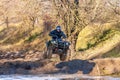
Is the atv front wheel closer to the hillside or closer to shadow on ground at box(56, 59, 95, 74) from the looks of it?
the hillside

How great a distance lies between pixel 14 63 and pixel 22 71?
134cm

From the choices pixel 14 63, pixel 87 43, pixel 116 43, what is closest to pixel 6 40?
pixel 87 43

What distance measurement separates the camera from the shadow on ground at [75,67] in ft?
66.4

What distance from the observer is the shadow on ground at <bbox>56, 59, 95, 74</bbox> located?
2025 cm

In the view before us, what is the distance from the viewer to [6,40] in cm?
5838

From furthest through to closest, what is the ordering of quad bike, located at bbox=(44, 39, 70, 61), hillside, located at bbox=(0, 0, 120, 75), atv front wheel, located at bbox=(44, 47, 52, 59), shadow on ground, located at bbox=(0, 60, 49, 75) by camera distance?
1. atv front wheel, located at bbox=(44, 47, 52, 59)
2. quad bike, located at bbox=(44, 39, 70, 61)
3. hillside, located at bbox=(0, 0, 120, 75)
4. shadow on ground, located at bbox=(0, 60, 49, 75)

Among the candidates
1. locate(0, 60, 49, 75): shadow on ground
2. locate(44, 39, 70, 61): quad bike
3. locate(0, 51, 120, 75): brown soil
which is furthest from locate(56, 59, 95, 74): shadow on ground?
locate(44, 39, 70, 61): quad bike

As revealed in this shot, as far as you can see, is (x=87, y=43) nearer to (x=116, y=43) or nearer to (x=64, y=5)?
(x=116, y=43)

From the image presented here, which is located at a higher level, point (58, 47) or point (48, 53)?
point (58, 47)

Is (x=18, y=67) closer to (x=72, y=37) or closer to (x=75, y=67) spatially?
(x=75, y=67)

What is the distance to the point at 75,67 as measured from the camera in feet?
67.8

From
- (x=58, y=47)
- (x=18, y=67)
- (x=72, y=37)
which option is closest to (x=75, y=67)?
(x=18, y=67)

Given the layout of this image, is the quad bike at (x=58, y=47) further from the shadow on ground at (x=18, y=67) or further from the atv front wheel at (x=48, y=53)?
the shadow on ground at (x=18, y=67)

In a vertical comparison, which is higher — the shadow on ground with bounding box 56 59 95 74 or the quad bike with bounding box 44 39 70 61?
the quad bike with bounding box 44 39 70 61
